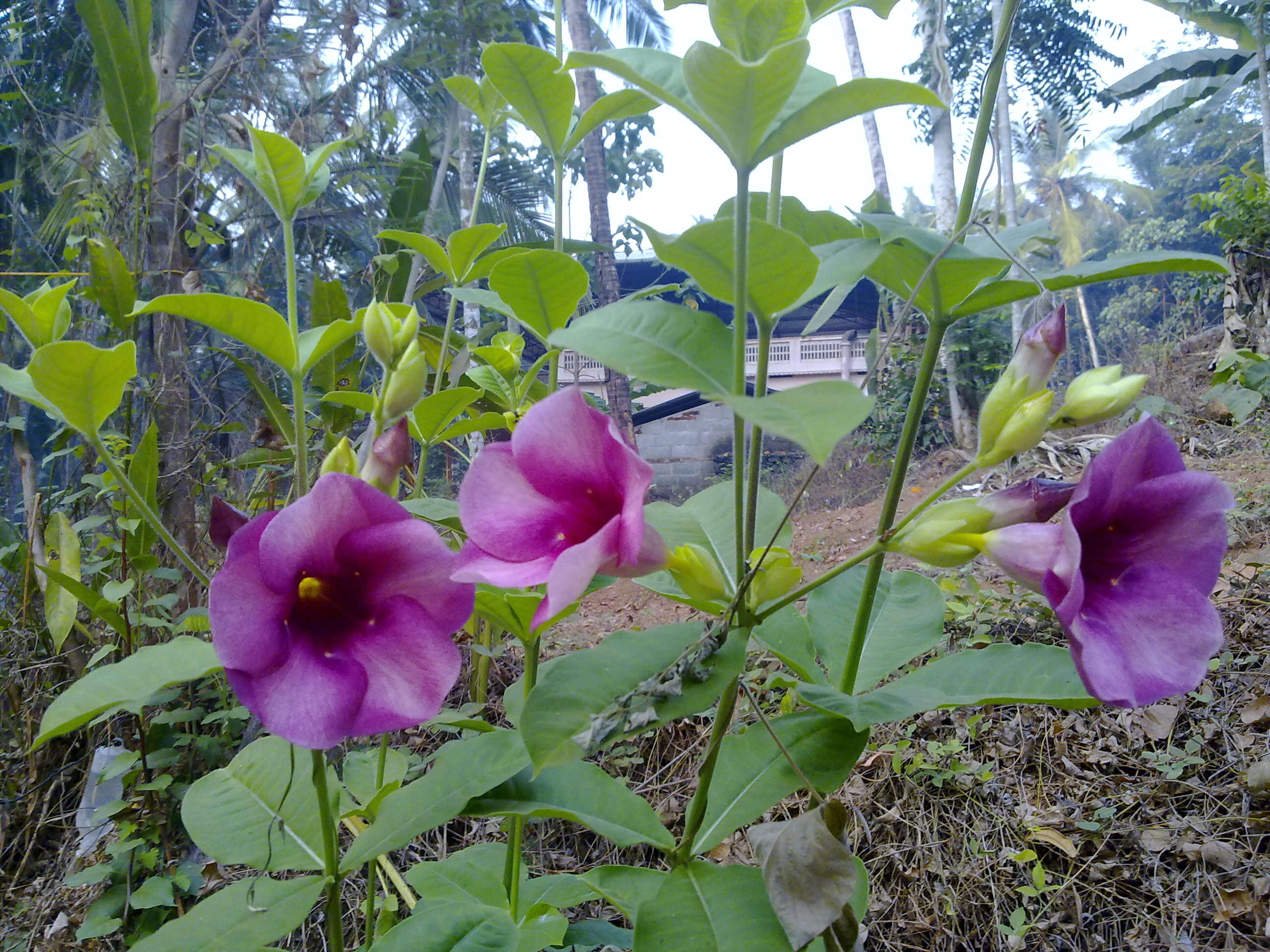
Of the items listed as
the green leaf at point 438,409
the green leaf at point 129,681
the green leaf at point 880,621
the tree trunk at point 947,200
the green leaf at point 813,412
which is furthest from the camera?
the tree trunk at point 947,200

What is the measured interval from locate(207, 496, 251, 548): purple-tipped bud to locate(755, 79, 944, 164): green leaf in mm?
530

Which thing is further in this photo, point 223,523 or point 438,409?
point 438,409

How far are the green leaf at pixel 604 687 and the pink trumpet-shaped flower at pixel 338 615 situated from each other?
0.09 m

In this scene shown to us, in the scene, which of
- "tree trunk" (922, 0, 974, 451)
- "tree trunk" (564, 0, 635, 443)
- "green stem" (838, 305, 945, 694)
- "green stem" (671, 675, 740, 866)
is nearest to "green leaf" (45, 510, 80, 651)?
"green stem" (671, 675, 740, 866)

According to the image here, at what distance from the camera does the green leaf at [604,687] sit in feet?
1.66

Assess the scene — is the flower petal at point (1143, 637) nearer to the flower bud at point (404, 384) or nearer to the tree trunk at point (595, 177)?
the flower bud at point (404, 384)

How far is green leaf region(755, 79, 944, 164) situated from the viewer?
1.71ft

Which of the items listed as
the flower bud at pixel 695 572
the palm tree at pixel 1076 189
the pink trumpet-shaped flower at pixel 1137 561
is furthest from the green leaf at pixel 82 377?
the palm tree at pixel 1076 189

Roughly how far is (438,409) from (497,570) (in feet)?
1.64

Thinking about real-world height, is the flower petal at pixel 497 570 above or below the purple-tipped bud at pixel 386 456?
below

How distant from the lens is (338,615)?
2.12ft

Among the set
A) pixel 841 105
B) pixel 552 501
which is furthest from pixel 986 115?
pixel 552 501

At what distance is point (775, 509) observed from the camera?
0.84m

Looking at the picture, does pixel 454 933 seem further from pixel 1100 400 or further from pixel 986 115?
pixel 986 115
